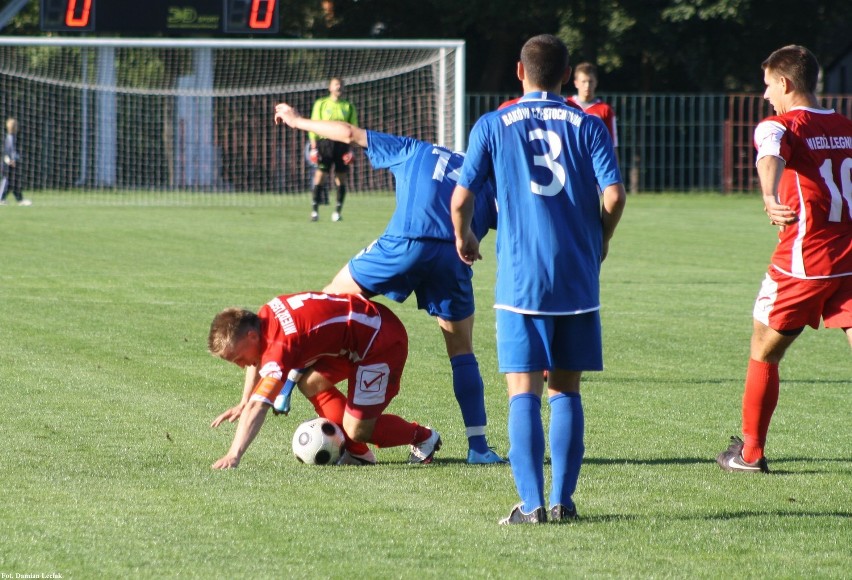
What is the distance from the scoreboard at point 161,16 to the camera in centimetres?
2484

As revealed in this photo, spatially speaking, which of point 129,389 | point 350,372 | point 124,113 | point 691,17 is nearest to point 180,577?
point 350,372


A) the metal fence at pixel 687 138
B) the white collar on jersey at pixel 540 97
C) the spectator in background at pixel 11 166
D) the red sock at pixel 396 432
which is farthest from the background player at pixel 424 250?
the metal fence at pixel 687 138

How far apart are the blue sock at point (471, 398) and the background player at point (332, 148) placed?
14.8 metres

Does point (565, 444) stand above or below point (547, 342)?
below

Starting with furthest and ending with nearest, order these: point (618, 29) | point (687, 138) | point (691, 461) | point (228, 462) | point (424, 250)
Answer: point (618, 29) → point (687, 138) → point (424, 250) → point (691, 461) → point (228, 462)

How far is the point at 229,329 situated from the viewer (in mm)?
5789

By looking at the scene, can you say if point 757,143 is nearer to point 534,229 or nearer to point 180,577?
point 534,229

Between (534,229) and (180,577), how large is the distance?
5.92 feet

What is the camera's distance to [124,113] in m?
30.7

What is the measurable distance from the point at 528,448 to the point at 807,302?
5.68 ft

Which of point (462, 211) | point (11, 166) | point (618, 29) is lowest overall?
point (462, 211)

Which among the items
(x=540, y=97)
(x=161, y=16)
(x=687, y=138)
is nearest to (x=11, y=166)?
(x=161, y=16)

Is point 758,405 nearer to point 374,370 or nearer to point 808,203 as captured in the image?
point 808,203

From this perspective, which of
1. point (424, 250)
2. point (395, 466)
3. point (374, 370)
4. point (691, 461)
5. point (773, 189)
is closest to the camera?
point (773, 189)
